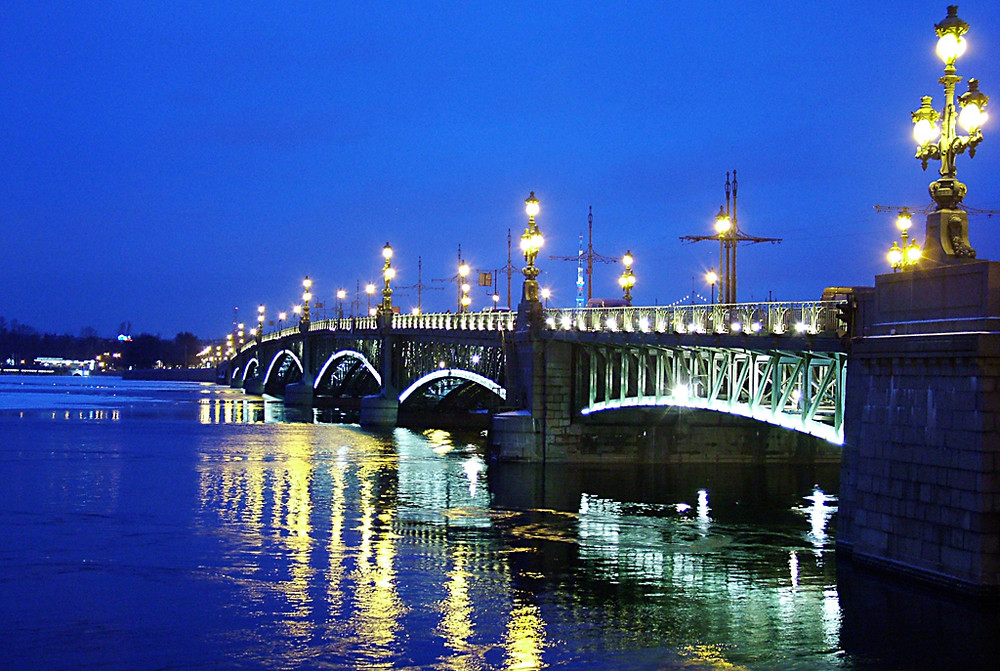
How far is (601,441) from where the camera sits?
5262 centimetres

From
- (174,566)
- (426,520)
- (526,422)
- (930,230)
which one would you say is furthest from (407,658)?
(526,422)

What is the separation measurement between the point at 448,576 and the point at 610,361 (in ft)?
80.2

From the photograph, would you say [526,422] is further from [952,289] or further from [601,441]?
[952,289]

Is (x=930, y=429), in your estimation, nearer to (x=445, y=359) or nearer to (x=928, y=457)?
(x=928, y=457)

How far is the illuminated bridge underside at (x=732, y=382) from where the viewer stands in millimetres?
31984

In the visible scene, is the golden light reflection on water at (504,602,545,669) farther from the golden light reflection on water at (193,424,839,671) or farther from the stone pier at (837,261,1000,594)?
the stone pier at (837,261,1000,594)

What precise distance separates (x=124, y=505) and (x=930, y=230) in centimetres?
2568

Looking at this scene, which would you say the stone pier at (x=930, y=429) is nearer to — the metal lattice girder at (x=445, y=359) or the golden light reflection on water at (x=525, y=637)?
the golden light reflection on water at (x=525, y=637)

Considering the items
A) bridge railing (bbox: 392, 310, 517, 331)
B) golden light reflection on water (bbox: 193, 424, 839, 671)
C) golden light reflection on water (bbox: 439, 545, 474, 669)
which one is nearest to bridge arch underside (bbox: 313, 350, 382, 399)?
bridge railing (bbox: 392, 310, 517, 331)

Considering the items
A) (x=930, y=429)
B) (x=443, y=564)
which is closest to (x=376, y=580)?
(x=443, y=564)

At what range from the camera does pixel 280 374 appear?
520ft

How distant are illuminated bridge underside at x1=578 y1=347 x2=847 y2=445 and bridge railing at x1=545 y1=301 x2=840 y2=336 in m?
0.87

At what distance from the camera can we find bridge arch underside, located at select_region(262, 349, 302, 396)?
146375 mm

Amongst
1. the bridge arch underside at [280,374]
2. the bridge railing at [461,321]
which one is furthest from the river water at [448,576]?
the bridge arch underside at [280,374]
